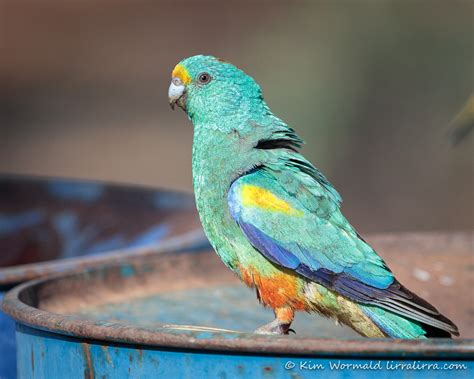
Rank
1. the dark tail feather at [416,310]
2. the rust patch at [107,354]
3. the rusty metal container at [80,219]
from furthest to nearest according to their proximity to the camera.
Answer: the rusty metal container at [80,219]
the dark tail feather at [416,310]
the rust patch at [107,354]

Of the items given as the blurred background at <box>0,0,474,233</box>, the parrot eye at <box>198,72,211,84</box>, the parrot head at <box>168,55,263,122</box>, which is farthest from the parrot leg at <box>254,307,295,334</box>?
the blurred background at <box>0,0,474,233</box>

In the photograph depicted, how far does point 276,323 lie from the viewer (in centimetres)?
241

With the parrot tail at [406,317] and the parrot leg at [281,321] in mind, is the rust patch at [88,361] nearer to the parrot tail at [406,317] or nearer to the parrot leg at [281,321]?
the parrot leg at [281,321]

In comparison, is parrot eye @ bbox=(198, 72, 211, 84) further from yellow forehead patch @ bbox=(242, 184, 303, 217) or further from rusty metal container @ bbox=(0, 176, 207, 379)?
rusty metal container @ bbox=(0, 176, 207, 379)

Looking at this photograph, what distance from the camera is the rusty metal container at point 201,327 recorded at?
1860mm

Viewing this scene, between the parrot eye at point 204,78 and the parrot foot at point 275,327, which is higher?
the parrot eye at point 204,78

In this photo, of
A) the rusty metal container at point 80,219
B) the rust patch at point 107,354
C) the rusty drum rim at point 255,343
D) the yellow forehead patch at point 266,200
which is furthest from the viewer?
the rusty metal container at point 80,219

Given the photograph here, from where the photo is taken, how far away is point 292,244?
238 centimetres

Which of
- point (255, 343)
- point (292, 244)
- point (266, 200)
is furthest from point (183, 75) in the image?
point (255, 343)

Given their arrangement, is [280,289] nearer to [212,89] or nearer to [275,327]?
[275,327]

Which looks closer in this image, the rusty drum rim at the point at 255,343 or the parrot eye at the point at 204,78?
the rusty drum rim at the point at 255,343

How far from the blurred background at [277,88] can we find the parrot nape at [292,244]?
5558mm

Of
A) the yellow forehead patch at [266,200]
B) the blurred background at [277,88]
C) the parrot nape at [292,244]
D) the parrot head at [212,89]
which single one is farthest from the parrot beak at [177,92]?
the blurred background at [277,88]

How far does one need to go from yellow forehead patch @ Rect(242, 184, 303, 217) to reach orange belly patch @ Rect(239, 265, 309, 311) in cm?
16
